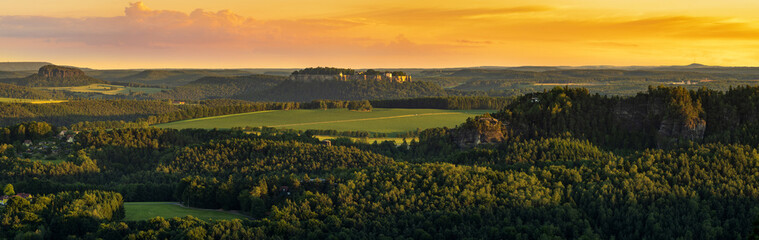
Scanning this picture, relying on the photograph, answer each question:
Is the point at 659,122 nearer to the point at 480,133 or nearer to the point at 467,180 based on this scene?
the point at 480,133

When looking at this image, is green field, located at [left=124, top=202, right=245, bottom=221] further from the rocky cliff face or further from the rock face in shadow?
the rocky cliff face

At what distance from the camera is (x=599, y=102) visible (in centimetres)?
13512

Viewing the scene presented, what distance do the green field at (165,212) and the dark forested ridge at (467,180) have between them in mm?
2002

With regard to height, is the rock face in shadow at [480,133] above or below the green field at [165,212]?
above

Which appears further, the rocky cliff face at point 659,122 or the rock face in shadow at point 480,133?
the rock face in shadow at point 480,133

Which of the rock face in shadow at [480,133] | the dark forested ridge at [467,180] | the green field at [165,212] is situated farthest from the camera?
the rock face in shadow at [480,133]

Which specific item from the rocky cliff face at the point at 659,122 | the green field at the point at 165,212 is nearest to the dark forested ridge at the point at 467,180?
the rocky cliff face at the point at 659,122

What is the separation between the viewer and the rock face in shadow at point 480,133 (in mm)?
132375

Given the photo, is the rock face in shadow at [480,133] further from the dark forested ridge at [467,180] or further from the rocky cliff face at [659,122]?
the rocky cliff face at [659,122]

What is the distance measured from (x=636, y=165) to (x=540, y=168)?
43.6 feet

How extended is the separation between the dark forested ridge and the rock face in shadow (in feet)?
0.97

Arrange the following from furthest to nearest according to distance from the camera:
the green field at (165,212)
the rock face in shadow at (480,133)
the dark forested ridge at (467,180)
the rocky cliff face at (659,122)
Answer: the rock face in shadow at (480,133)
the rocky cliff face at (659,122)
the green field at (165,212)
the dark forested ridge at (467,180)

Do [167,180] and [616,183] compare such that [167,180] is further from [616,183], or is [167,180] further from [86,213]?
[616,183]

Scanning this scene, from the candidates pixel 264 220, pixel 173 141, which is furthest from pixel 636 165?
pixel 173 141
